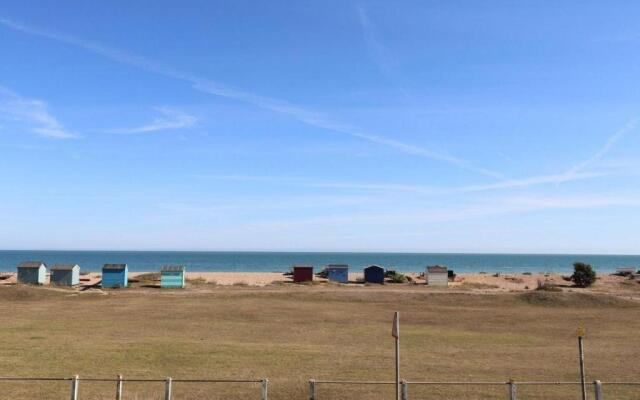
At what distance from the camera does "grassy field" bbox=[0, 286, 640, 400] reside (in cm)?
2230

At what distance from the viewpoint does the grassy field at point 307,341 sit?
22297 mm

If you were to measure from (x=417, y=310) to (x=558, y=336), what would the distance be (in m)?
15.4

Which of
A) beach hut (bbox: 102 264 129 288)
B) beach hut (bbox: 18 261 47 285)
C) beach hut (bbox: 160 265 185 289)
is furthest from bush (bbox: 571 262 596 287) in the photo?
beach hut (bbox: 18 261 47 285)

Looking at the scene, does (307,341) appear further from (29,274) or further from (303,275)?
(29,274)

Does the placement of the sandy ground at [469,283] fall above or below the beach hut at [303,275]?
below

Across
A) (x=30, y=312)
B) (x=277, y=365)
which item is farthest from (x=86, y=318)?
(x=277, y=365)

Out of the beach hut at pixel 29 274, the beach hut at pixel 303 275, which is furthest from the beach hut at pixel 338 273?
the beach hut at pixel 29 274

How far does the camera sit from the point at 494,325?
41500 mm

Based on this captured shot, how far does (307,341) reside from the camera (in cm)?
3350

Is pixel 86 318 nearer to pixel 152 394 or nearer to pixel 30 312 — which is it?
pixel 30 312

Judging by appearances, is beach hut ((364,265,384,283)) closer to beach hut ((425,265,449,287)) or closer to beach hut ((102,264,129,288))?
beach hut ((425,265,449,287))

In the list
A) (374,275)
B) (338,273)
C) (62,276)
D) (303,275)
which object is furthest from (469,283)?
(62,276)

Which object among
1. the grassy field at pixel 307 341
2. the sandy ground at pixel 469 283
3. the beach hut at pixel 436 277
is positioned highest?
the beach hut at pixel 436 277

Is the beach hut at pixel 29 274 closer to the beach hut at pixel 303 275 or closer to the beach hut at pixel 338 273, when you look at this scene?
the beach hut at pixel 303 275
